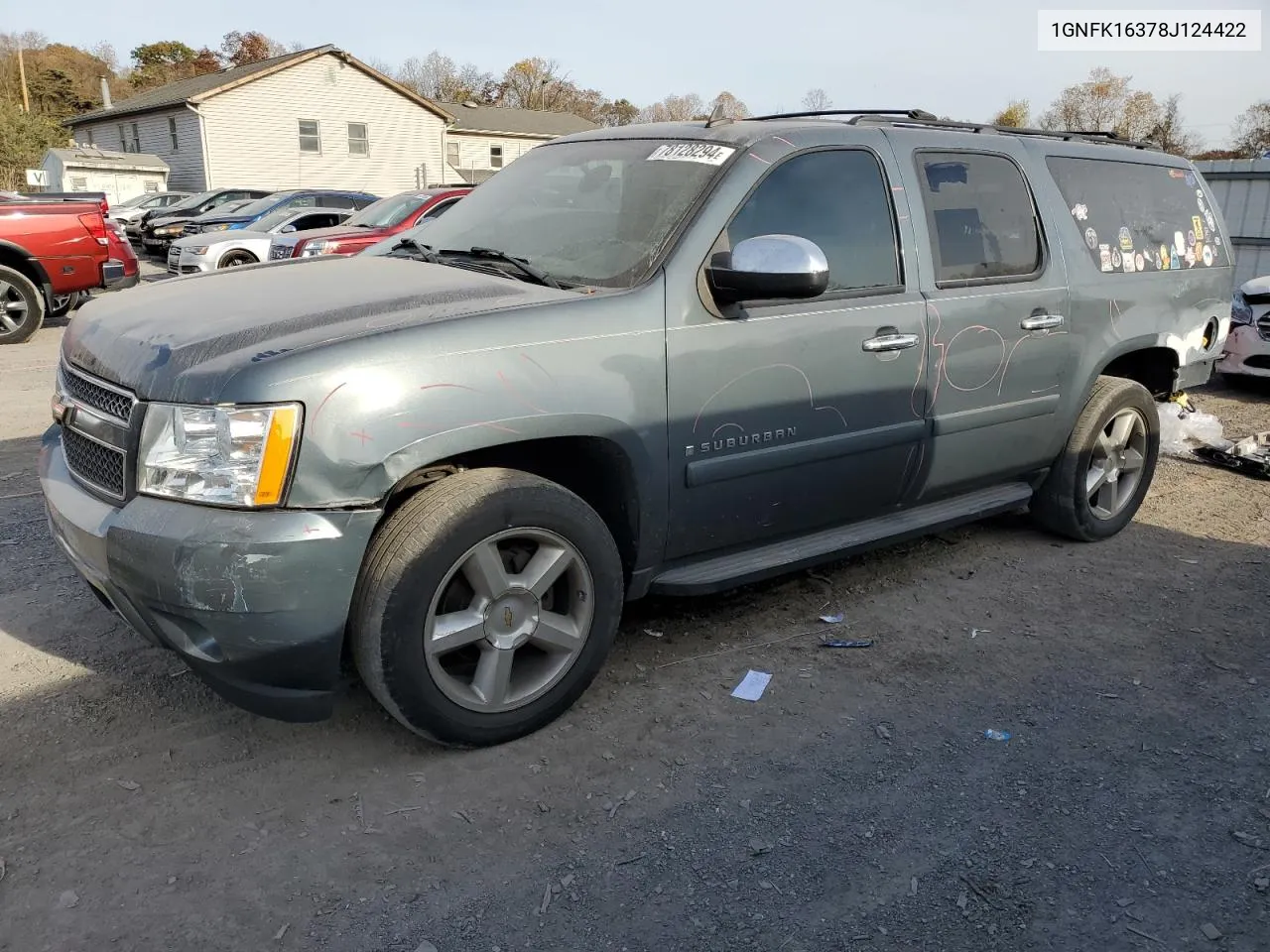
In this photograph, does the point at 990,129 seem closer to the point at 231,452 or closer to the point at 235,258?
the point at 231,452

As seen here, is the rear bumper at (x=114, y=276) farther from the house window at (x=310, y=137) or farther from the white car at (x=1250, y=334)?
the house window at (x=310, y=137)

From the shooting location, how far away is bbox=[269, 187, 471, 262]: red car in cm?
1169

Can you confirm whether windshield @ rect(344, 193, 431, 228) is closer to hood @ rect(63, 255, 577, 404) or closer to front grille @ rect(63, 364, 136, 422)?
hood @ rect(63, 255, 577, 404)

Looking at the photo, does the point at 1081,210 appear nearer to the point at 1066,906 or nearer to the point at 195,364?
the point at 1066,906

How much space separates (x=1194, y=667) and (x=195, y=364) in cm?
360

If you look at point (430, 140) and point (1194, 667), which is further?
point (430, 140)

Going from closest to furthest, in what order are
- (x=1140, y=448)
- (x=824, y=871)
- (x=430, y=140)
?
(x=824, y=871)
(x=1140, y=448)
(x=430, y=140)

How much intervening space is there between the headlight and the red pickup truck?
29.3 ft

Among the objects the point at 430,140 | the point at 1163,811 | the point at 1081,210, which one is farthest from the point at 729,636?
the point at 430,140

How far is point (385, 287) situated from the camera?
3268mm

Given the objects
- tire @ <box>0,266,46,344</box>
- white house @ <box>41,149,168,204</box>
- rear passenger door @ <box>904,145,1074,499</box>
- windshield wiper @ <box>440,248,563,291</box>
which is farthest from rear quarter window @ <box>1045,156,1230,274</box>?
white house @ <box>41,149,168,204</box>

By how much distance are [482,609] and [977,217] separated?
2677 millimetres

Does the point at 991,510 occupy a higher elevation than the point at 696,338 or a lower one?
lower

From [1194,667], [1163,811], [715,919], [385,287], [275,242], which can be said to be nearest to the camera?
[715,919]
